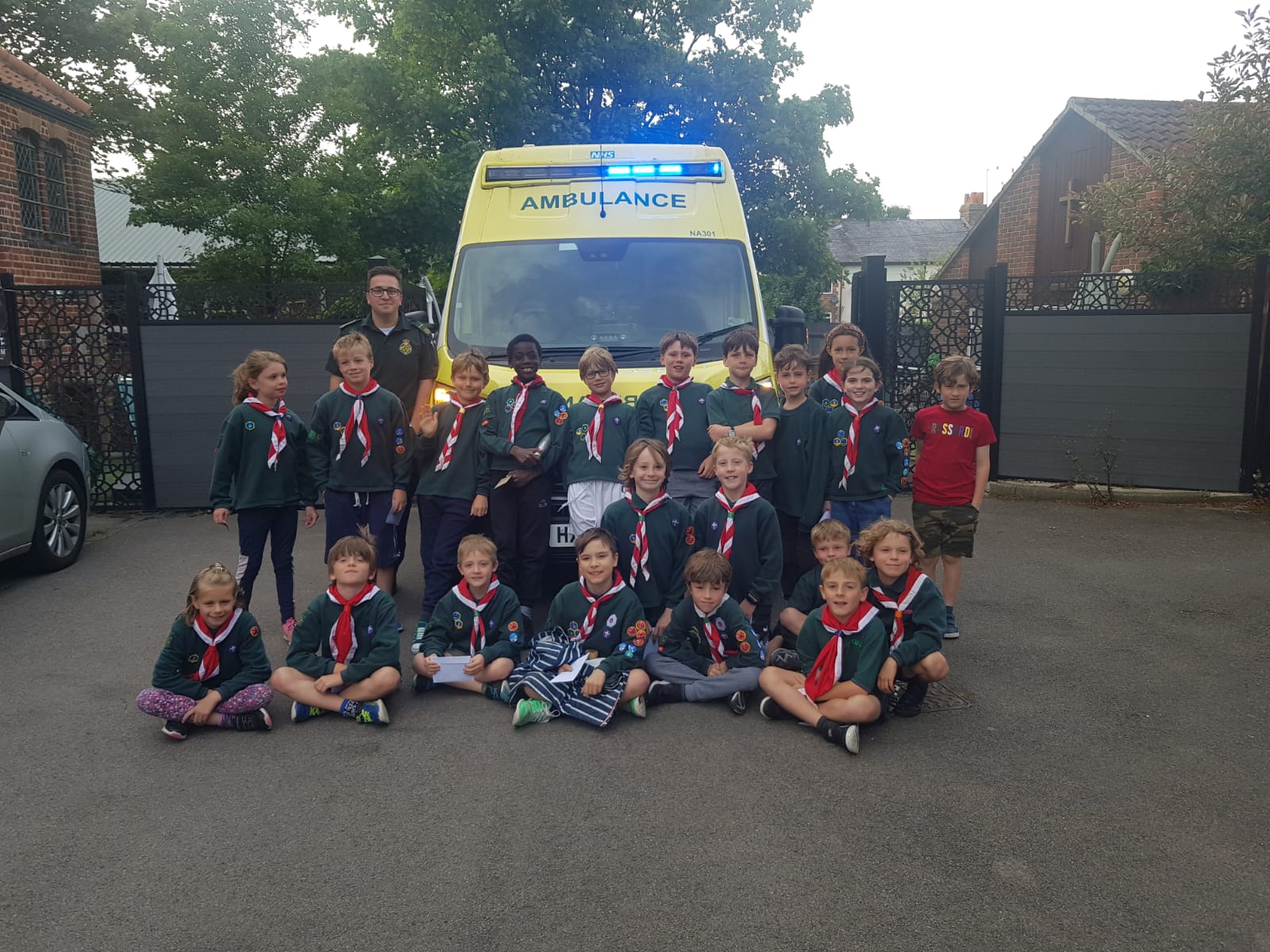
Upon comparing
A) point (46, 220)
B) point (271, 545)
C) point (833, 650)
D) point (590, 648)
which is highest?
point (46, 220)

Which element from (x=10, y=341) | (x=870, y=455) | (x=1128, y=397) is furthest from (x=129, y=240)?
(x=870, y=455)

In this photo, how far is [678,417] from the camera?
19.4 ft

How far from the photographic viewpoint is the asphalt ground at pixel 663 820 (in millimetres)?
3109

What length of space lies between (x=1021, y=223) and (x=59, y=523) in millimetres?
22896

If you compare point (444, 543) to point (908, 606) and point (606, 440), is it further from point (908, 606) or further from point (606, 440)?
point (908, 606)

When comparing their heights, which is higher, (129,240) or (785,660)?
(129,240)

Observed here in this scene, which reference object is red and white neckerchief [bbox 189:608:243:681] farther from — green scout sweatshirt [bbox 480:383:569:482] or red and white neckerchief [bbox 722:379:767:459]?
red and white neckerchief [bbox 722:379:767:459]

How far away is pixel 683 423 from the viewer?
5.93 meters

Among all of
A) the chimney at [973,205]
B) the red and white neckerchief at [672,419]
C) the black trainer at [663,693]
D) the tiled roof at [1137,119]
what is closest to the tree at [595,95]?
the tiled roof at [1137,119]

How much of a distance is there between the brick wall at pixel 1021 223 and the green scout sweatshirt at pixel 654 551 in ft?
69.6

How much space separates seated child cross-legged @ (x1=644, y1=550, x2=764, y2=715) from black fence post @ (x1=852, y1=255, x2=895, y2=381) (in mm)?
6627

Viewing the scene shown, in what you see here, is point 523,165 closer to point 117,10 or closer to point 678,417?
point 678,417

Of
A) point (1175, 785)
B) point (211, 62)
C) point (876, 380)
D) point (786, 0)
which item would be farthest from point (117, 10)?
point (1175, 785)

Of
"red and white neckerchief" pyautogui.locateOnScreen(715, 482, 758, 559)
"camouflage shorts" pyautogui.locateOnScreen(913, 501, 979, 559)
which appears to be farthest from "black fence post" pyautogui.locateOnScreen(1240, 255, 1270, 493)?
"red and white neckerchief" pyautogui.locateOnScreen(715, 482, 758, 559)
